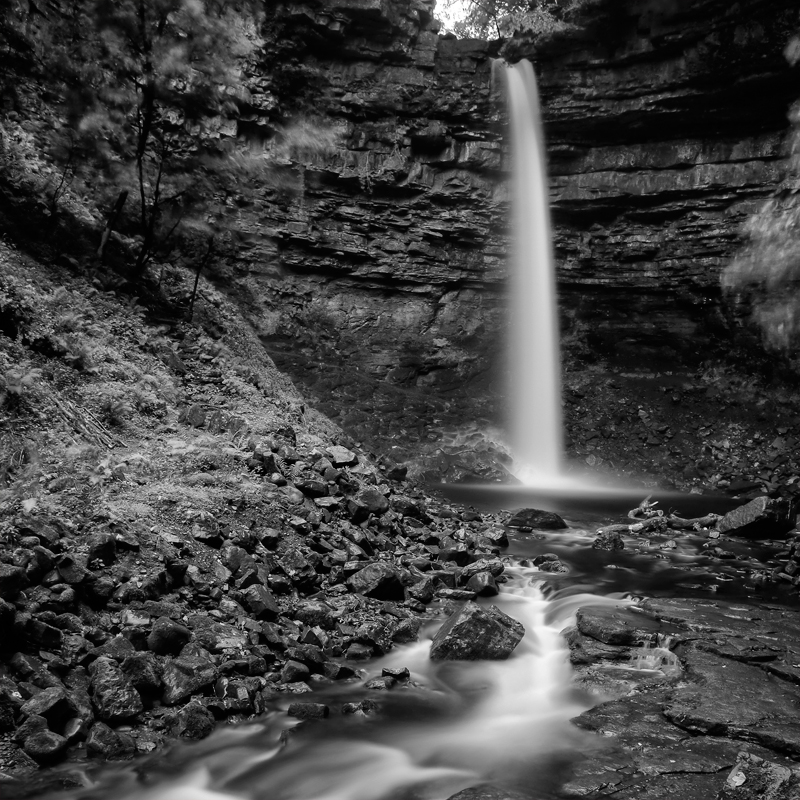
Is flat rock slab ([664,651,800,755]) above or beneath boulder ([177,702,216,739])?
beneath

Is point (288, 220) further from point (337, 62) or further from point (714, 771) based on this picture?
point (714, 771)

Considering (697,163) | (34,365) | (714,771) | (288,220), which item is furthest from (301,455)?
(697,163)

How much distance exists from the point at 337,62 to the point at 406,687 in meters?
24.0

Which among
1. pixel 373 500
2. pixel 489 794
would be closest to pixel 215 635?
pixel 489 794

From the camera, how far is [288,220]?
23.5 meters

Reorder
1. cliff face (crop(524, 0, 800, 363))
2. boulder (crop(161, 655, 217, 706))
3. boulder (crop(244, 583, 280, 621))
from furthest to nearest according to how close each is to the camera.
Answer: cliff face (crop(524, 0, 800, 363)) → boulder (crop(244, 583, 280, 621)) → boulder (crop(161, 655, 217, 706))

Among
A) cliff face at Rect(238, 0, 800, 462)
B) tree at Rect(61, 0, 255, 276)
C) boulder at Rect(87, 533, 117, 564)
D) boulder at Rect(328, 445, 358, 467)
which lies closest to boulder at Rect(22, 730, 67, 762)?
boulder at Rect(87, 533, 117, 564)

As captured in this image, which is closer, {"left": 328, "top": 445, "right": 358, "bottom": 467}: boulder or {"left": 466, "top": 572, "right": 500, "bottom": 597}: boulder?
{"left": 466, "top": 572, "right": 500, "bottom": 597}: boulder

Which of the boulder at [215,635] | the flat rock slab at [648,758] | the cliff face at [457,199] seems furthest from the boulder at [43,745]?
the cliff face at [457,199]

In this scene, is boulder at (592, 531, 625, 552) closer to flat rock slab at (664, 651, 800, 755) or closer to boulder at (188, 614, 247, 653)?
flat rock slab at (664, 651, 800, 755)

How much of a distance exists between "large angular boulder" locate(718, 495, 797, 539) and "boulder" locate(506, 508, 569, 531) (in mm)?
3049

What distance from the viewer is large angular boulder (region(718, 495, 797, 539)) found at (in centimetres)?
1144

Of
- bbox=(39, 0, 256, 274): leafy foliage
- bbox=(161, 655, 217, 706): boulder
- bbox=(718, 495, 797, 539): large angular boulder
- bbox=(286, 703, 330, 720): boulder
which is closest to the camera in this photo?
bbox=(161, 655, 217, 706): boulder

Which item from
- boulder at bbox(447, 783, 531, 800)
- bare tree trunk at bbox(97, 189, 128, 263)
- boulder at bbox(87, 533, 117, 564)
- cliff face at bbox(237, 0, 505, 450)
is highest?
cliff face at bbox(237, 0, 505, 450)
